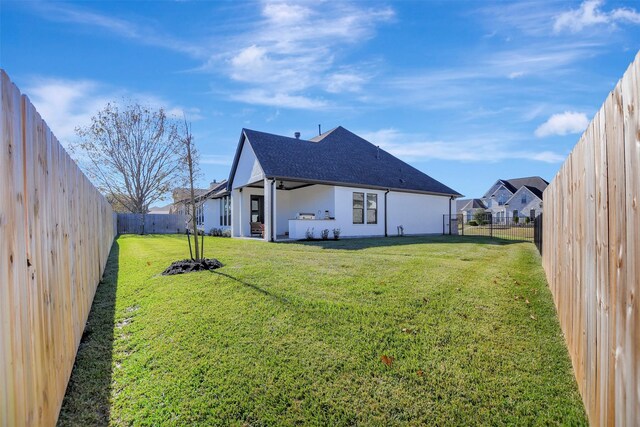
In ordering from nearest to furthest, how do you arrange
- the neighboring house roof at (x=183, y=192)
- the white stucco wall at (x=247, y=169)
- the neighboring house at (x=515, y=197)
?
the white stucco wall at (x=247, y=169) < the neighboring house roof at (x=183, y=192) < the neighboring house at (x=515, y=197)

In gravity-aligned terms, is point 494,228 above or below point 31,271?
below

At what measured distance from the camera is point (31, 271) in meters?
1.95

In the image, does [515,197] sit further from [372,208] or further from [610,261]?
[610,261]

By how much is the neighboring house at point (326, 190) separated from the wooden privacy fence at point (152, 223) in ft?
41.8

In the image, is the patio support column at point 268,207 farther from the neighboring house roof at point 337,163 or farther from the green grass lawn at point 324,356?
the green grass lawn at point 324,356

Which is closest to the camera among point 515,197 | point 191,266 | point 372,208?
point 191,266

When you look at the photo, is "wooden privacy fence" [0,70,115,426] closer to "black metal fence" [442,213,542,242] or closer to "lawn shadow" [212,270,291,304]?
"lawn shadow" [212,270,291,304]

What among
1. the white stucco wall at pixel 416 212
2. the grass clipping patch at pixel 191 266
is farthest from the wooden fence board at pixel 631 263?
the white stucco wall at pixel 416 212

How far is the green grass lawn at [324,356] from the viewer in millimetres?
2479

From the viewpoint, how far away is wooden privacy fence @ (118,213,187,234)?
27386 mm

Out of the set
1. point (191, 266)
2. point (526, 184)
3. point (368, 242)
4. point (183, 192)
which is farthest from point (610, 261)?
point (526, 184)

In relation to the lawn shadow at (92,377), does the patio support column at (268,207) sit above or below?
above

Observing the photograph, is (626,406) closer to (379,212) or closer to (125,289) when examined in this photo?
(125,289)

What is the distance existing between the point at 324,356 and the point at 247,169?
15.0 meters
